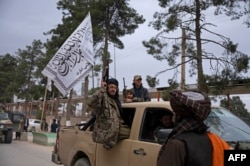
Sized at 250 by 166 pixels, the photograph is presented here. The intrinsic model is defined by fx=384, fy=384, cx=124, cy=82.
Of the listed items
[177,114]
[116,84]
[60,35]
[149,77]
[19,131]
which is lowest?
[19,131]

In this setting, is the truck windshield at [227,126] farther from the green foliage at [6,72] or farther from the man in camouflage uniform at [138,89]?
the green foliage at [6,72]

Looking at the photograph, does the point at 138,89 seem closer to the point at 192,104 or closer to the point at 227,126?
the point at 227,126

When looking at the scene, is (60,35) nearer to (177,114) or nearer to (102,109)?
(102,109)

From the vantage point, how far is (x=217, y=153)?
248 centimetres

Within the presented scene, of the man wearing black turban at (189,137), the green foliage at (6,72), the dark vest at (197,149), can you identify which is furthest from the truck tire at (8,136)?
the green foliage at (6,72)

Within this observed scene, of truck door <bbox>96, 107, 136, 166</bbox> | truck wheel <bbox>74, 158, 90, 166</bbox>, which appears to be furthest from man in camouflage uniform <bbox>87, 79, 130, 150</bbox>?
truck wheel <bbox>74, 158, 90, 166</bbox>

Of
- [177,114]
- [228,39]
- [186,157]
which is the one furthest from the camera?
[228,39]

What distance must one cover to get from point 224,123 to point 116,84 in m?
1.68

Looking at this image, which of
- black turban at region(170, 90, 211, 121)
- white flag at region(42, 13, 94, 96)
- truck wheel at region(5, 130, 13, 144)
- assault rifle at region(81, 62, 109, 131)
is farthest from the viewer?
truck wheel at region(5, 130, 13, 144)

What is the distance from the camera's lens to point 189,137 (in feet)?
7.86

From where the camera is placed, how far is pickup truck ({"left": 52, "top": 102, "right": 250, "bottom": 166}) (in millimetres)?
4555

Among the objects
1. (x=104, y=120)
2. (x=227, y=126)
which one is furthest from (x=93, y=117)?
(x=227, y=126)

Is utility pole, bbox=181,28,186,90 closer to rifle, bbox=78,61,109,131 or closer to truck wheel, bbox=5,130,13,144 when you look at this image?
truck wheel, bbox=5,130,13,144

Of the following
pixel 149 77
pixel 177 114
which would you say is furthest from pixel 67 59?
pixel 177 114
